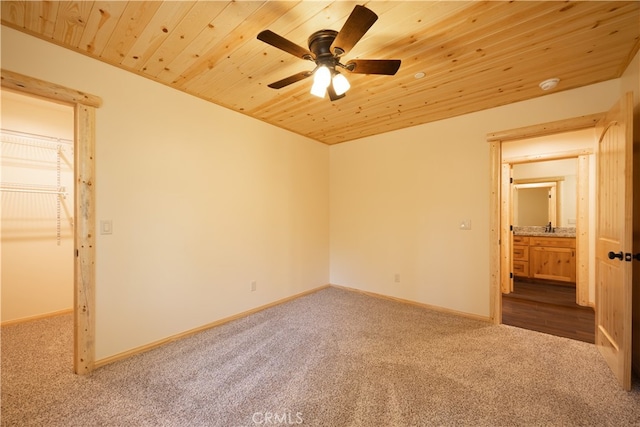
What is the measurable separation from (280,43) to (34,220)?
150 inches

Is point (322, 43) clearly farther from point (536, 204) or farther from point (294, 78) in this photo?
point (536, 204)

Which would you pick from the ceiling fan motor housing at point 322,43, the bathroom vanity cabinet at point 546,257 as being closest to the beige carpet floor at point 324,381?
the ceiling fan motor housing at point 322,43

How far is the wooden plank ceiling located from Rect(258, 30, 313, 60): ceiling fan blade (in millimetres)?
264

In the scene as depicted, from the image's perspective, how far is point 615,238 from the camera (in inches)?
77.9

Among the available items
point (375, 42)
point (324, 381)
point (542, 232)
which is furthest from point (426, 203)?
point (542, 232)

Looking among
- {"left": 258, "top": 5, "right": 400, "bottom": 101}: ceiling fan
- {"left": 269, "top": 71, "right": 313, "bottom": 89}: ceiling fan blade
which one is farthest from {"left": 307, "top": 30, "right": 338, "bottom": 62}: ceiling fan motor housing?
{"left": 269, "top": 71, "right": 313, "bottom": 89}: ceiling fan blade

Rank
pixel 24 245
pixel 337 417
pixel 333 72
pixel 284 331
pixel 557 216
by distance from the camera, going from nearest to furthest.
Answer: pixel 337 417 → pixel 333 72 → pixel 284 331 → pixel 24 245 → pixel 557 216

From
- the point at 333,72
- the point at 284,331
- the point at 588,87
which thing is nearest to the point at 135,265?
the point at 284,331

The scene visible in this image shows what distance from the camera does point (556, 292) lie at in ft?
14.3

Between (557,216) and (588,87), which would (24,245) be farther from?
(557,216)

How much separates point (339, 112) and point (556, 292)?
4688mm

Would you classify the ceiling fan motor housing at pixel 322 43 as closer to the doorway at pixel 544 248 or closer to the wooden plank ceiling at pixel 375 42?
the wooden plank ceiling at pixel 375 42

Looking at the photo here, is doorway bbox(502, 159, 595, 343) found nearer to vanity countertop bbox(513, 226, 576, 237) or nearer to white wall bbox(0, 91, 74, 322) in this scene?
vanity countertop bbox(513, 226, 576, 237)

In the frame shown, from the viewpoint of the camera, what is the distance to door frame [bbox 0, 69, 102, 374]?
206 cm
